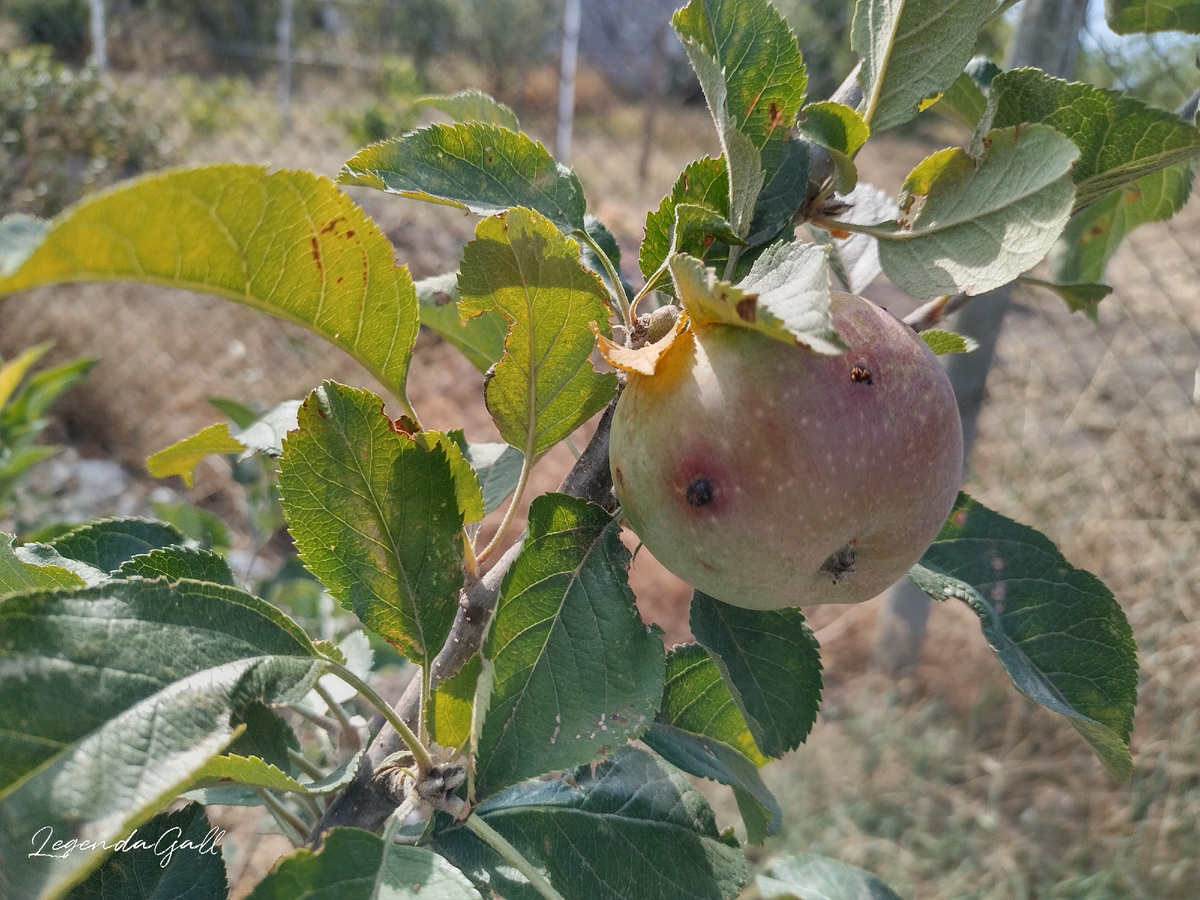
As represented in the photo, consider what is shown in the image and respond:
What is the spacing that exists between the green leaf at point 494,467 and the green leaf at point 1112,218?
490mm

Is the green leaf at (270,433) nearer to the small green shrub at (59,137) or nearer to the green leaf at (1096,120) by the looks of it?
the green leaf at (1096,120)

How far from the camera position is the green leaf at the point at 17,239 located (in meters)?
0.27

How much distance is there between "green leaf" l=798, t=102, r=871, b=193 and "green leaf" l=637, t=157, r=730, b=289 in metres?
0.06

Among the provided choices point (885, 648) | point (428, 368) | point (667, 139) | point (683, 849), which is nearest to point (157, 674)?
point (683, 849)

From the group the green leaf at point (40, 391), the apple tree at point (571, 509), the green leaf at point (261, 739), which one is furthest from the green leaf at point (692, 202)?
the green leaf at point (40, 391)

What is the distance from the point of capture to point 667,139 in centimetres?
657

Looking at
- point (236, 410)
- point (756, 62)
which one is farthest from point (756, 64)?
point (236, 410)

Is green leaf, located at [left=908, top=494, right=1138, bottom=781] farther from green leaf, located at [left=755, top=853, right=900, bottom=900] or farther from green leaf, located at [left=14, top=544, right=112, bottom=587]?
green leaf, located at [left=14, top=544, right=112, bottom=587]

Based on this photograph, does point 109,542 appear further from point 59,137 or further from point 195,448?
point 59,137

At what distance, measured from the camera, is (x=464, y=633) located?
1.61 ft

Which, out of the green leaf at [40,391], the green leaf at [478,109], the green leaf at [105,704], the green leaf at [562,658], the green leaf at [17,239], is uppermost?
the green leaf at [17,239]

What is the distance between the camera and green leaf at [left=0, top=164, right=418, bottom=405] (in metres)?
0.29

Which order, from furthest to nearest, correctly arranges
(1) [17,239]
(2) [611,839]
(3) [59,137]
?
(3) [59,137] → (2) [611,839] → (1) [17,239]

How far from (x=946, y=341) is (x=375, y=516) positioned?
1.18ft
